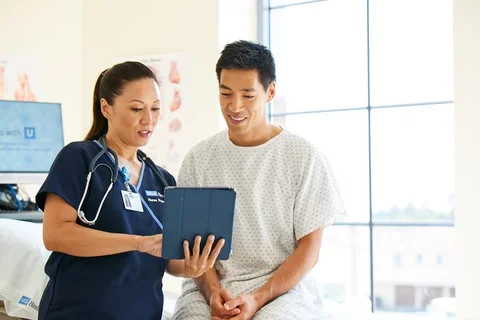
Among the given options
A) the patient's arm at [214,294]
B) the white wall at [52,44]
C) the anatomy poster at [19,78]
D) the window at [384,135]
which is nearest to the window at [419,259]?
the window at [384,135]

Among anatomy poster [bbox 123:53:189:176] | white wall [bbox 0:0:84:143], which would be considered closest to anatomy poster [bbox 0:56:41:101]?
white wall [bbox 0:0:84:143]

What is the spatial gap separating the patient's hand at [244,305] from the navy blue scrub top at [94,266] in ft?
0.78

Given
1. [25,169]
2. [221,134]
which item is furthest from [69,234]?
[25,169]

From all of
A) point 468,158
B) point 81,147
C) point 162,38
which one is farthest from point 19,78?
point 468,158

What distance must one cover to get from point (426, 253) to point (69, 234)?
2694 millimetres

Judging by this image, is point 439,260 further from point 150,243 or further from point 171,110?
point 150,243

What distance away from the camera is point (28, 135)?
10.2ft

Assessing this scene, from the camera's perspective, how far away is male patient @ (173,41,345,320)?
196cm

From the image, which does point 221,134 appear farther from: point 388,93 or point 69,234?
point 388,93

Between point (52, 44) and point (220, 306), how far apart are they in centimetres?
325

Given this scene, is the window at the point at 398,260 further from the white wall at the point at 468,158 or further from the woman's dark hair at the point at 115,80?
the woman's dark hair at the point at 115,80

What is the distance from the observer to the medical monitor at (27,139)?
3.03m

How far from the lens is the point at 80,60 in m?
4.66

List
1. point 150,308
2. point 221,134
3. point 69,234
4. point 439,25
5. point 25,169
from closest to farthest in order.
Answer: point 69,234 < point 150,308 < point 221,134 < point 25,169 < point 439,25
